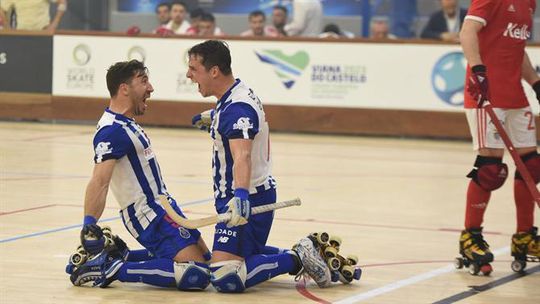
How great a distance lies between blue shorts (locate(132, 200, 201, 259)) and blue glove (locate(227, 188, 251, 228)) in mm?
608

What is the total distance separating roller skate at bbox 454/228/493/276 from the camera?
7.89 meters

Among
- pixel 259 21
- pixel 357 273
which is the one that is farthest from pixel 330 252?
pixel 259 21

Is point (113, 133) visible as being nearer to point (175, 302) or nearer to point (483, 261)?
point (175, 302)

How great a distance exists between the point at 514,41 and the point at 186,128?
456 inches

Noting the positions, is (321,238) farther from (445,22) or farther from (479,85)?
(445,22)

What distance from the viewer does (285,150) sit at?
16.3 metres

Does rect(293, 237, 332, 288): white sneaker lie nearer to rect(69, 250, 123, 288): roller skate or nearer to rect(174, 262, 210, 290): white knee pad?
rect(174, 262, 210, 290): white knee pad

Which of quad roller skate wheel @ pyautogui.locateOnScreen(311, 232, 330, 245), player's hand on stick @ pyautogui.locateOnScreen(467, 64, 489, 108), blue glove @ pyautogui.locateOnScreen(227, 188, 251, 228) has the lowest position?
quad roller skate wheel @ pyautogui.locateOnScreen(311, 232, 330, 245)

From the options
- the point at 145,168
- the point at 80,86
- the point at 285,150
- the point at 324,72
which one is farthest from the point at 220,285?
the point at 80,86

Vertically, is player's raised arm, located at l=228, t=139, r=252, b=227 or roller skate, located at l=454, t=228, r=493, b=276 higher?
player's raised arm, located at l=228, t=139, r=252, b=227

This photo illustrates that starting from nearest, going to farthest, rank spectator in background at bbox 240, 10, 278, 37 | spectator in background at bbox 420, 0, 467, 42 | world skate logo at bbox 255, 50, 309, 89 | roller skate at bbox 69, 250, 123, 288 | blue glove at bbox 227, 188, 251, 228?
blue glove at bbox 227, 188, 251, 228 < roller skate at bbox 69, 250, 123, 288 < spectator in background at bbox 420, 0, 467, 42 < world skate logo at bbox 255, 50, 309, 89 < spectator in background at bbox 240, 10, 278, 37

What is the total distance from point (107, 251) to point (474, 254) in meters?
2.29

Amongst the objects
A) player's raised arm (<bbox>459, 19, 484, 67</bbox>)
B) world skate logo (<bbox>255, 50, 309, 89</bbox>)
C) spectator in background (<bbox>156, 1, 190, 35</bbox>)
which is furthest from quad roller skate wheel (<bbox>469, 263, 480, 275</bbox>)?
spectator in background (<bbox>156, 1, 190, 35</bbox>)

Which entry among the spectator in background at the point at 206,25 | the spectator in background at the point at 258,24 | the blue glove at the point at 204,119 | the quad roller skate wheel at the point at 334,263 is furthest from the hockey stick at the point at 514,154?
the spectator in background at the point at 206,25
